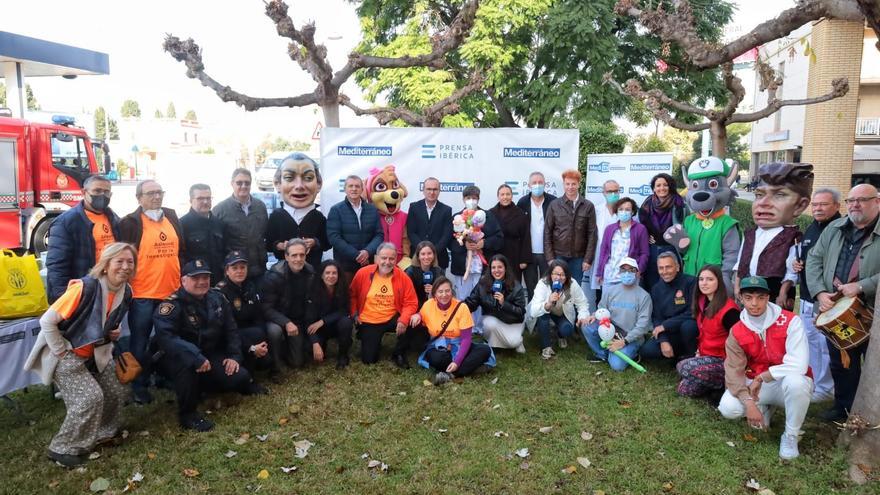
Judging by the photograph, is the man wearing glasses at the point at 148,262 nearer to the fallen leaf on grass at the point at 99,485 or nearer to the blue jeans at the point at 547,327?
the fallen leaf on grass at the point at 99,485

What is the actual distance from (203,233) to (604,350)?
13.6 ft

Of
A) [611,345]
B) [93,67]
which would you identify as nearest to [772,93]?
[611,345]

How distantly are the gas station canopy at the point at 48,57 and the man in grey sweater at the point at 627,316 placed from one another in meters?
18.6

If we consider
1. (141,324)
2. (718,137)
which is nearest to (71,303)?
(141,324)

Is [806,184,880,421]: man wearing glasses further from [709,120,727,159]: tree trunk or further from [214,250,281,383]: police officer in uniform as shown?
[709,120,727,159]: tree trunk

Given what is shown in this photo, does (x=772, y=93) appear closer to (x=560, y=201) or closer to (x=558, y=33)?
(x=560, y=201)


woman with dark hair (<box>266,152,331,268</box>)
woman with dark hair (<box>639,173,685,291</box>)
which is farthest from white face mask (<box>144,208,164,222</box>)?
woman with dark hair (<box>639,173,685,291</box>)

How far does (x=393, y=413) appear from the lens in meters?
5.07

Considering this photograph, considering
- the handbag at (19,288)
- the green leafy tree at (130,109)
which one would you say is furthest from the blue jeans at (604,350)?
the green leafy tree at (130,109)

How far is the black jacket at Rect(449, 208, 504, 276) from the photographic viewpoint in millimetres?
6910

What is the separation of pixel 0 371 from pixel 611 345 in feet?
17.2

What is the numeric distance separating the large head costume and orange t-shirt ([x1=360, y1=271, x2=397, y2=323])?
1402 millimetres

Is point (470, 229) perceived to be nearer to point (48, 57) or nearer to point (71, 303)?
point (71, 303)

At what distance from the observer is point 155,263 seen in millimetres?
5180
